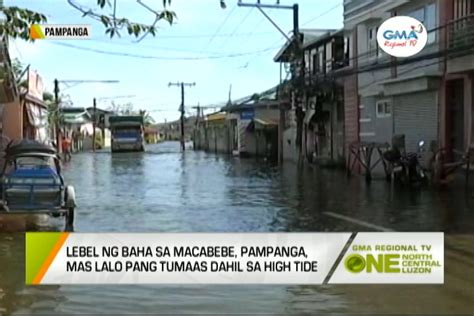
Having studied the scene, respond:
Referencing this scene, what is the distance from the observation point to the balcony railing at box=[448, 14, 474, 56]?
61.4 feet

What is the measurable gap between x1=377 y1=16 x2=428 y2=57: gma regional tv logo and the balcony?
0.78 metres

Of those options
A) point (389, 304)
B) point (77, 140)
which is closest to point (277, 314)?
point (389, 304)

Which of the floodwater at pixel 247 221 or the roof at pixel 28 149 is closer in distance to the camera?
the floodwater at pixel 247 221

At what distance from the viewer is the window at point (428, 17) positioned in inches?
840

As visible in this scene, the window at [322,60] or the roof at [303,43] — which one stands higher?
the roof at [303,43]

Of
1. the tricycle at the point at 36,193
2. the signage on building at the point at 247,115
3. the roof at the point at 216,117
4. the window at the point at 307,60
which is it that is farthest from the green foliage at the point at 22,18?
the roof at the point at 216,117

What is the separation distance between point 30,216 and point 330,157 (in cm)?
2182

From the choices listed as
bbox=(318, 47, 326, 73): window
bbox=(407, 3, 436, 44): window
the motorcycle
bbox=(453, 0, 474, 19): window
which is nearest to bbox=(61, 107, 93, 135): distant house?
bbox=(318, 47, 326, 73): window

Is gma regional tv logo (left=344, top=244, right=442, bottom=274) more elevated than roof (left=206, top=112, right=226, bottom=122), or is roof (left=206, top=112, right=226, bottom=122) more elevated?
roof (left=206, top=112, right=226, bottom=122)

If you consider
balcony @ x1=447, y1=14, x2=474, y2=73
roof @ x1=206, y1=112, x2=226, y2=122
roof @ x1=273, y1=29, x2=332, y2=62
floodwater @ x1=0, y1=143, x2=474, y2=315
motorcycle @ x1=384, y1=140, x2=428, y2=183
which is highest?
roof @ x1=273, y1=29, x2=332, y2=62

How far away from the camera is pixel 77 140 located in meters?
70.2

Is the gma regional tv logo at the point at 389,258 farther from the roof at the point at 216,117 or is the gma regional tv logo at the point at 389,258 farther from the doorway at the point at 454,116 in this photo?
the roof at the point at 216,117

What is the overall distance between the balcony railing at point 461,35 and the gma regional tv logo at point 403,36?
0.75 metres

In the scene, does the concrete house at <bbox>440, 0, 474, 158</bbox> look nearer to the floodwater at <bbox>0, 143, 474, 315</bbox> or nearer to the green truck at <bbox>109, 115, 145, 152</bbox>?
the floodwater at <bbox>0, 143, 474, 315</bbox>
